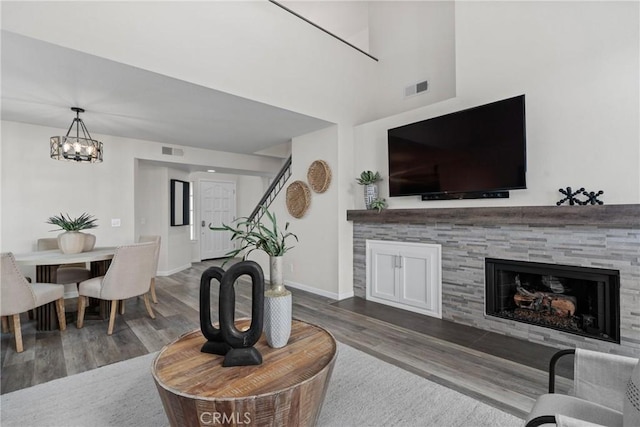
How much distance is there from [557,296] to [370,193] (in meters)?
2.24

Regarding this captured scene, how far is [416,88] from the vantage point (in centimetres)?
436

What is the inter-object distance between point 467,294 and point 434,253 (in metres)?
0.54

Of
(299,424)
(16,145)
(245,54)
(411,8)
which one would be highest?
(411,8)

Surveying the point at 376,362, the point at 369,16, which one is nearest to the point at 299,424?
the point at 376,362

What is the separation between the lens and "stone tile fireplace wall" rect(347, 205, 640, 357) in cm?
230

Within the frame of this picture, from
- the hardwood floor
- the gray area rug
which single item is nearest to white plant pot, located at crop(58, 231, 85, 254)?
the hardwood floor

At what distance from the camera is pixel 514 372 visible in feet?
7.34

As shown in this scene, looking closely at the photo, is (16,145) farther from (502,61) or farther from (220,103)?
(502,61)

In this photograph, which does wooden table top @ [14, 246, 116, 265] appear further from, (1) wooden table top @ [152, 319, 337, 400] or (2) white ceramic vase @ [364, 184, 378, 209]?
(2) white ceramic vase @ [364, 184, 378, 209]

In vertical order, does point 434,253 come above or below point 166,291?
above

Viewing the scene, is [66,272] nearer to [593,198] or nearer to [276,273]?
[276,273]

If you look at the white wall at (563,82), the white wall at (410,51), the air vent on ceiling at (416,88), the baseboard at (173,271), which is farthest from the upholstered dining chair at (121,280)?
the air vent on ceiling at (416,88)

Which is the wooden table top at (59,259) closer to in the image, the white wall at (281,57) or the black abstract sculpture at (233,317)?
the white wall at (281,57)

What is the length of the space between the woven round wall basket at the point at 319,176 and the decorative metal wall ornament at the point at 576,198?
263 centimetres
